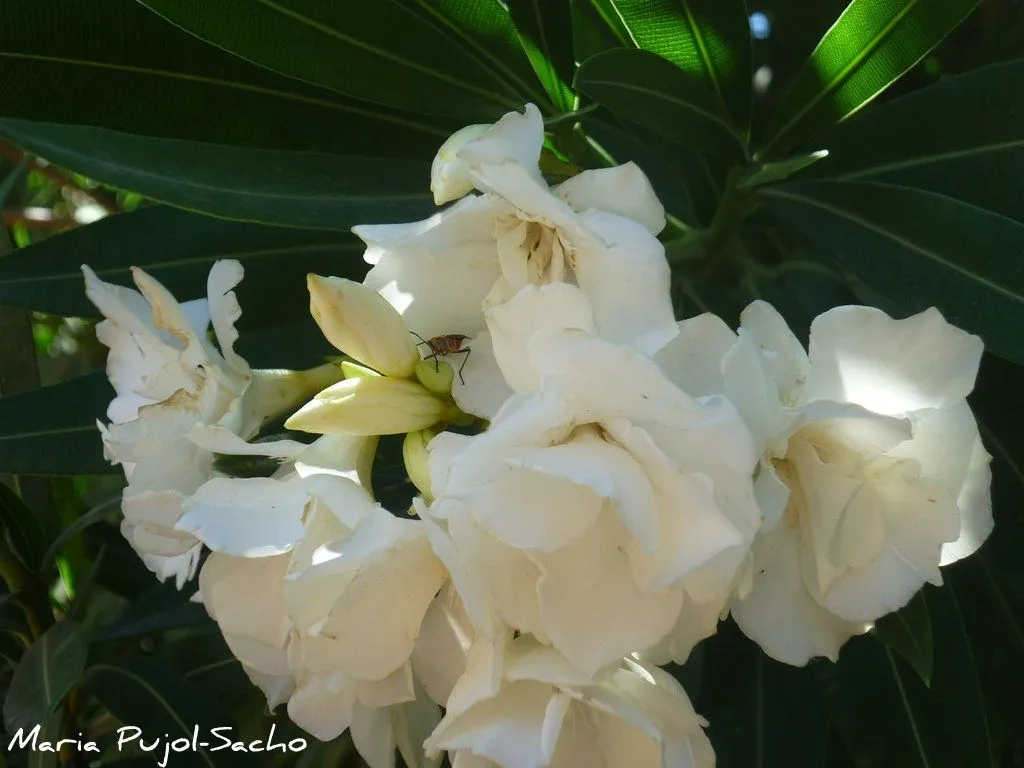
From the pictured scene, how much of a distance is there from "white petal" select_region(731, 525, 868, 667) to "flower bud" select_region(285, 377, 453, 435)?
0.25m

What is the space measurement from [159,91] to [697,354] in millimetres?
677

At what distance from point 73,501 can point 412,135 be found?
94 cm

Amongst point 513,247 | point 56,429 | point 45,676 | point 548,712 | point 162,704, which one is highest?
point 513,247

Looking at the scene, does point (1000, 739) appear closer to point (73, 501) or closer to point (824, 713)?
point (824, 713)

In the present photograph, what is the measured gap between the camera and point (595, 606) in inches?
22.5

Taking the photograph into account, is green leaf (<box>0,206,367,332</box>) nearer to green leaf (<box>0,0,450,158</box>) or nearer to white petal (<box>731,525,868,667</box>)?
green leaf (<box>0,0,450,158</box>)

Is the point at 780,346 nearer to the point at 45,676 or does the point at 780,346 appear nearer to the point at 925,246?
the point at 925,246

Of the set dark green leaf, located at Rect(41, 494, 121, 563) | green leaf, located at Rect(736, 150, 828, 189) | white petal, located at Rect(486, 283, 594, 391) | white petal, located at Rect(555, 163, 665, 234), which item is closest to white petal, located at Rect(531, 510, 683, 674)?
white petal, located at Rect(486, 283, 594, 391)

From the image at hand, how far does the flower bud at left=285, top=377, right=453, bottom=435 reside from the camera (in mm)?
666

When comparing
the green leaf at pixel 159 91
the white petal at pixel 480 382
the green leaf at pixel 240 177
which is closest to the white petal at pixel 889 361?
the white petal at pixel 480 382

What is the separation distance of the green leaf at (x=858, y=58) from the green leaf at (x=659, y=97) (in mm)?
60

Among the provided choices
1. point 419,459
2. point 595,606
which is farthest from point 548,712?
point 419,459

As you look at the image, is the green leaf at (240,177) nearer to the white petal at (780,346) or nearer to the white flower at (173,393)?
the white flower at (173,393)

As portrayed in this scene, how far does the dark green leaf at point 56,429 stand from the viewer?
1019 millimetres
